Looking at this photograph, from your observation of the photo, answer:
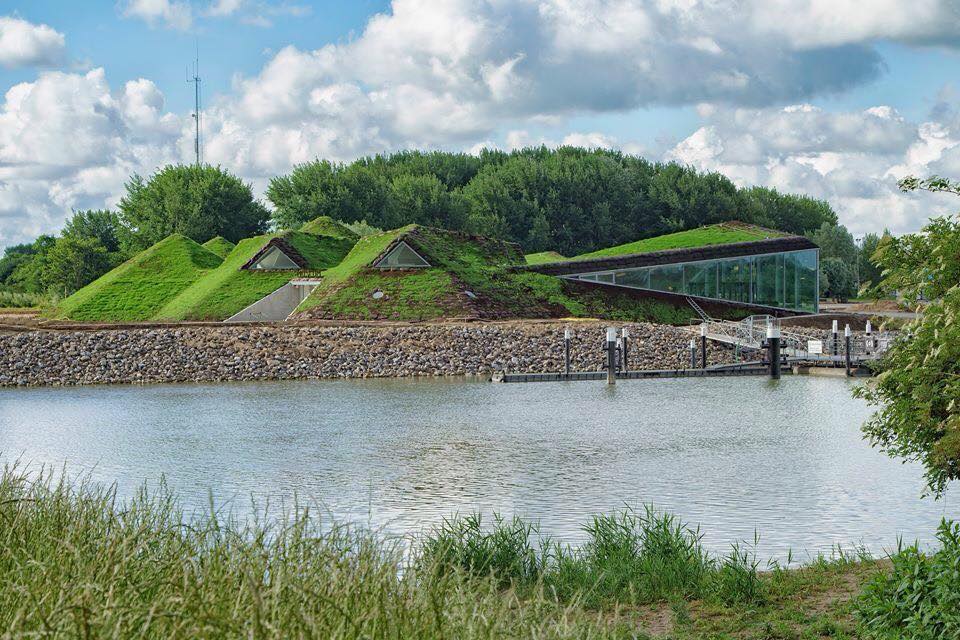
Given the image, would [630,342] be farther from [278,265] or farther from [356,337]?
[278,265]

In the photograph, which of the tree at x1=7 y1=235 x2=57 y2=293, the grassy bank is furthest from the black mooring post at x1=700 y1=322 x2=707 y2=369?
the tree at x1=7 y1=235 x2=57 y2=293

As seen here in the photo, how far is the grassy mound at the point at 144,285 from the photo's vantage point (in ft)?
147

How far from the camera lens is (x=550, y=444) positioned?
56.7 feet

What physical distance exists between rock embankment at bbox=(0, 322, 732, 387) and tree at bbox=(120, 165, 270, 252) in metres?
28.6

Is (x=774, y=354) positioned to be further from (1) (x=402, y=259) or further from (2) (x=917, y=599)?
(2) (x=917, y=599)

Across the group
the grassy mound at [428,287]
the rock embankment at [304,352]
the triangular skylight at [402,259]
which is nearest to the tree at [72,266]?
the grassy mound at [428,287]

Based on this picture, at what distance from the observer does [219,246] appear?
57.9 metres

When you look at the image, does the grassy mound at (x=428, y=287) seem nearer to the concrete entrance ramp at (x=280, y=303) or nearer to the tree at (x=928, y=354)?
the concrete entrance ramp at (x=280, y=303)

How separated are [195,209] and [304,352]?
Result: 3280cm

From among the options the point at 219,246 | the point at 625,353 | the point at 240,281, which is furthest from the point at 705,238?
the point at 219,246

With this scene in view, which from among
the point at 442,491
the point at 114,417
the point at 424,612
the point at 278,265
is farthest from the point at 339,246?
the point at 424,612

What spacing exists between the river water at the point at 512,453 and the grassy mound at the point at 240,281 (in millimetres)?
14870

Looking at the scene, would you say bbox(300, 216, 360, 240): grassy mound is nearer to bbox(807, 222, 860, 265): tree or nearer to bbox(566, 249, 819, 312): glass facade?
bbox(566, 249, 819, 312): glass facade

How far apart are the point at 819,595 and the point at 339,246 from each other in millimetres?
46348
